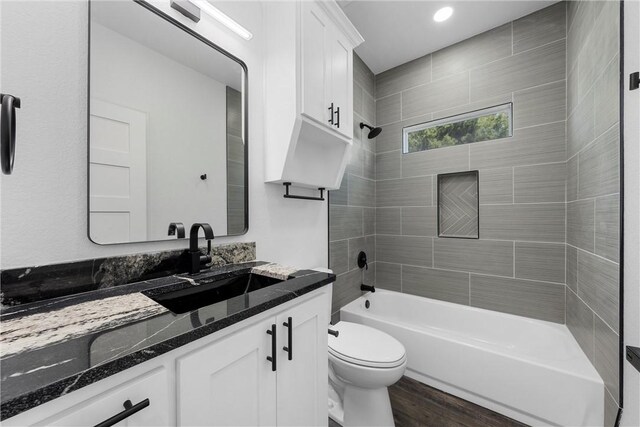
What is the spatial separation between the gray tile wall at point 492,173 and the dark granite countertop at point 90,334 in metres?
1.94

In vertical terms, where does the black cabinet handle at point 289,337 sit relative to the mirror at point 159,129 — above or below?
below

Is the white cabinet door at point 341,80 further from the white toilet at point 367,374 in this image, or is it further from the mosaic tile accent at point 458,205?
the white toilet at point 367,374

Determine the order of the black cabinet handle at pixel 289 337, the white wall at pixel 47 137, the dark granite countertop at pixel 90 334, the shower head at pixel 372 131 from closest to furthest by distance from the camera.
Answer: the dark granite countertop at pixel 90 334 → the white wall at pixel 47 137 → the black cabinet handle at pixel 289 337 → the shower head at pixel 372 131

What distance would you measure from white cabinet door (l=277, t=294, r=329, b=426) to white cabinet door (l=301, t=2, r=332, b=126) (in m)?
1.05

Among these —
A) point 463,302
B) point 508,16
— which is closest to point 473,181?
point 463,302

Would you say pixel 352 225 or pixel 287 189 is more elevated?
pixel 287 189

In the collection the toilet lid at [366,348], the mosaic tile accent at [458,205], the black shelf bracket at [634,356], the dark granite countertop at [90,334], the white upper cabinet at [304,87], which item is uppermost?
the white upper cabinet at [304,87]

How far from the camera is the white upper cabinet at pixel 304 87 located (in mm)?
1419

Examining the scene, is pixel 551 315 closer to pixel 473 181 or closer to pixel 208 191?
pixel 473 181

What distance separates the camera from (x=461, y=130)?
2.39 meters

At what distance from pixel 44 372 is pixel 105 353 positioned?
8 centimetres

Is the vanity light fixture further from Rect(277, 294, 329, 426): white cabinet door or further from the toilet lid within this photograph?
the toilet lid

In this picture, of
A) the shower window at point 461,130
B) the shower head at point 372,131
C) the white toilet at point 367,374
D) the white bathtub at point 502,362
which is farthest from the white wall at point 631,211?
the shower head at point 372,131

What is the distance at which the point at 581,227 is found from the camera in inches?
63.6
